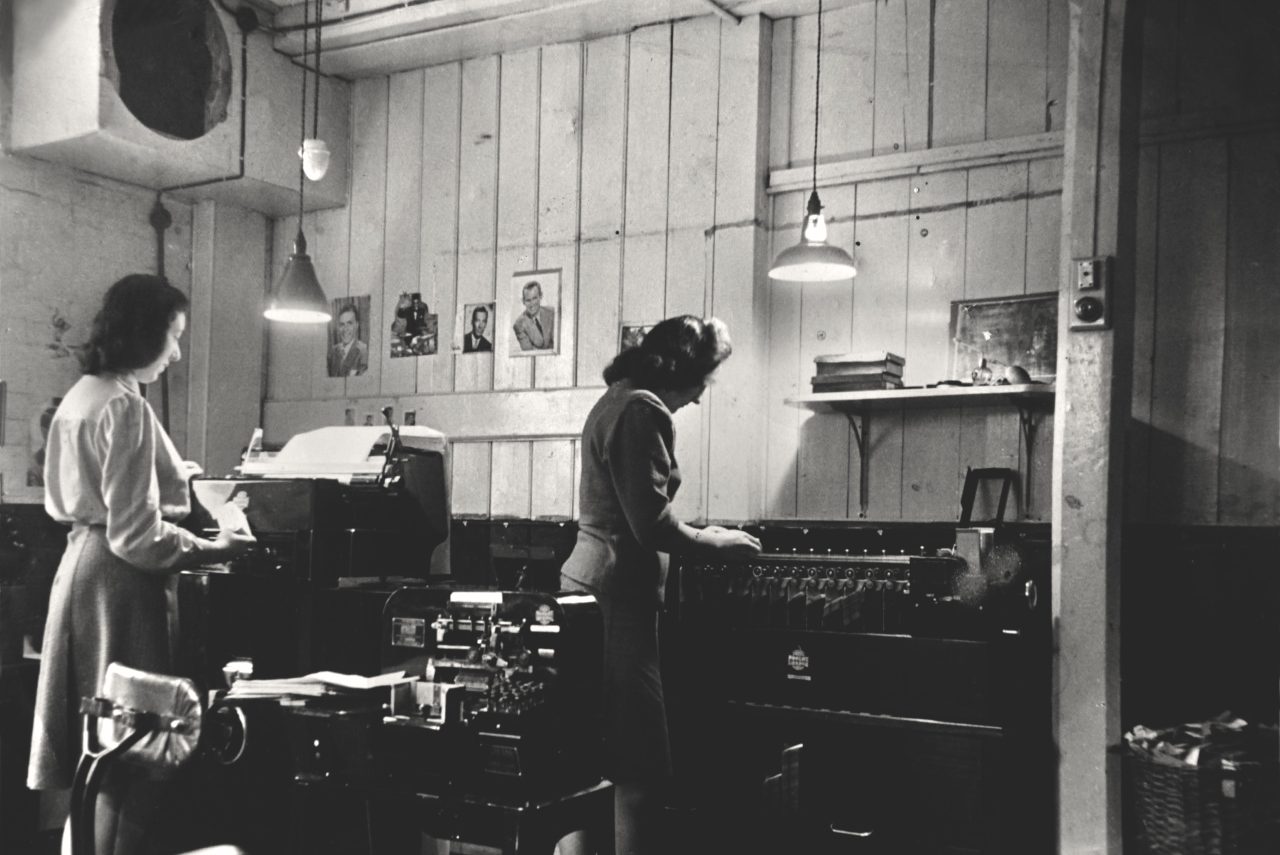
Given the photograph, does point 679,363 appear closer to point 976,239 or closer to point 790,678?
point 790,678

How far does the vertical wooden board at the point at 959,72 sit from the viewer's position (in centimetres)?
544

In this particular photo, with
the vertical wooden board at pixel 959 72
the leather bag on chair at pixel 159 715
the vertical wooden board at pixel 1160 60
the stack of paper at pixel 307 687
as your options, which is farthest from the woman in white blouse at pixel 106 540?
the vertical wooden board at pixel 1160 60

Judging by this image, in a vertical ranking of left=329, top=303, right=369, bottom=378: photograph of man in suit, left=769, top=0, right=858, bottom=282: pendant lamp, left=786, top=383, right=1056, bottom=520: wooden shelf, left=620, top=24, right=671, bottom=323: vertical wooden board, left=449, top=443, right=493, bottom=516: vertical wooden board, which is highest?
left=620, top=24, right=671, bottom=323: vertical wooden board

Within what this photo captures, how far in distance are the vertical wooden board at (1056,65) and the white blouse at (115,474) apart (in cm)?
384

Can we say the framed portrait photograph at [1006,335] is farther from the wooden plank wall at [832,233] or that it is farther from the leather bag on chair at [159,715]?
the leather bag on chair at [159,715]

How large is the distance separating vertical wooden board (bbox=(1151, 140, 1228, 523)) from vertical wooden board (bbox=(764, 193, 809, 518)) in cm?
159

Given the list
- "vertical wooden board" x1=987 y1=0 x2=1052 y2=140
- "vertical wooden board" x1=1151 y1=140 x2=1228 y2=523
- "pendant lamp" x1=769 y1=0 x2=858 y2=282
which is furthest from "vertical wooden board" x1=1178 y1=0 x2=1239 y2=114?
"pendant lamp" x1=769 y1=0 x2=858 y2=282

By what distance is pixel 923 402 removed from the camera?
5371 mm

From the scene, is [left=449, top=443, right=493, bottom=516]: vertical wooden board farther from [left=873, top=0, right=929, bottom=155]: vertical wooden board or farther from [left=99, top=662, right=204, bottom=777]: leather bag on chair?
[left=99, top=662, right=204, bottom=777]: leather bag on chair

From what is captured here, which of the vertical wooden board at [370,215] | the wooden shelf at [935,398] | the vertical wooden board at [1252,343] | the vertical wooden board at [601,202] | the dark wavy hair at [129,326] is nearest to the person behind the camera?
the dark wavy hair at [129,326]

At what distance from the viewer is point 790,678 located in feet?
14.7

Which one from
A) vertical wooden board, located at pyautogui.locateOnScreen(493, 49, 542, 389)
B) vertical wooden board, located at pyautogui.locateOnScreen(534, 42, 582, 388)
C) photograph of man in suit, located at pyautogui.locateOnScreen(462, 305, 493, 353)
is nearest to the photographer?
vertical wooden board, located at pyautogui.locateOnScreen(534, 42, 582, 388)

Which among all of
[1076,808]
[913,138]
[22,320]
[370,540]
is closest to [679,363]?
[370,540]

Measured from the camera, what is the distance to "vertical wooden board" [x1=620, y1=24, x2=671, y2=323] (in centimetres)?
614
